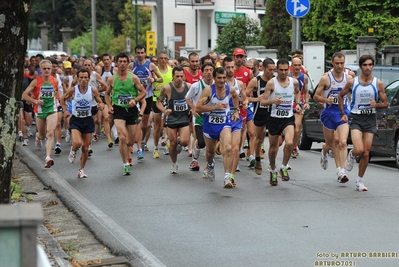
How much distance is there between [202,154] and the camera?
19844mm

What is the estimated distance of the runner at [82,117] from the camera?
52.4 feet

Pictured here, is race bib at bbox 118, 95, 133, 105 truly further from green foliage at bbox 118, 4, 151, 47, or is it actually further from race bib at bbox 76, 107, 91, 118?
green foliage at bbox 118, 4, 151, 47

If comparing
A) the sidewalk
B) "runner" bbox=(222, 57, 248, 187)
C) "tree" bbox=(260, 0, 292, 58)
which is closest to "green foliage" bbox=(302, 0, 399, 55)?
"tree" bbox=(260, 0, 292, 58)

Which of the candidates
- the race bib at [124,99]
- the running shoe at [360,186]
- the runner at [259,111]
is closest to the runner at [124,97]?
the race bib at [124,99]

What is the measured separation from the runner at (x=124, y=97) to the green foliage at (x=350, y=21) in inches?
697

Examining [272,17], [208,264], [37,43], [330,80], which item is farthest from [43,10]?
[208,264]

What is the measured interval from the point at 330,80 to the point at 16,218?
10.9 m

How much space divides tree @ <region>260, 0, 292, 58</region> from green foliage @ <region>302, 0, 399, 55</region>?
4553 mm

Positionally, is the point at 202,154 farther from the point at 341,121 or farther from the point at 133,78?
the point at 341,121

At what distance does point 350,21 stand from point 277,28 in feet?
22.4

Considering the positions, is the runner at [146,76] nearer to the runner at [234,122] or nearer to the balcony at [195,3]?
the runner at [234,122]

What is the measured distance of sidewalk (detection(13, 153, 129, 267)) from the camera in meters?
8.88

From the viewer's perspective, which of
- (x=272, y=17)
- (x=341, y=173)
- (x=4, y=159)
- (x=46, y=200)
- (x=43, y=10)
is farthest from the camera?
(x=43, y=10)

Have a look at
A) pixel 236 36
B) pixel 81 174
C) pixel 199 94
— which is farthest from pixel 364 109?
pixel 236 36
